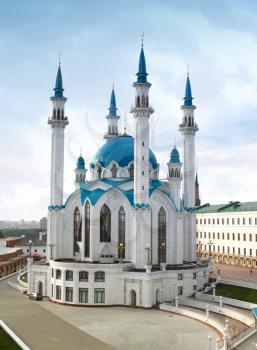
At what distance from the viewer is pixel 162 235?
177 ft

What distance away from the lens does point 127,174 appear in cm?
5788

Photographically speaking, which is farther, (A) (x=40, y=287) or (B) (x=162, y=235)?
(A) (x=40, y=287)

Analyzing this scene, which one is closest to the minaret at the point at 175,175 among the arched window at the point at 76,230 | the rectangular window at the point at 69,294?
the arched window at the point at 76,230

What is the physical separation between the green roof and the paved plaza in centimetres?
3623

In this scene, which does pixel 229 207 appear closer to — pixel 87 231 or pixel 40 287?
pixel 87 231

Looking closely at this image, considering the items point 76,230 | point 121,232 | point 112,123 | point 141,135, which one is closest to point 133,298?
point 121,232

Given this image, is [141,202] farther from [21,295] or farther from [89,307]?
[21,295]

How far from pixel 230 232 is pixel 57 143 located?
39214mm

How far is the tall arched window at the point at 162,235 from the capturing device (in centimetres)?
5372

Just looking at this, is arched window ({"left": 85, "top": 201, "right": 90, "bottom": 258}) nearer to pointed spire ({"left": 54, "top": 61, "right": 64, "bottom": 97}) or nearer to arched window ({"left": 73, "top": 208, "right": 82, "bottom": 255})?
arched window ({"left": 73, "top": 208, "right": 82, "bottom": 255})

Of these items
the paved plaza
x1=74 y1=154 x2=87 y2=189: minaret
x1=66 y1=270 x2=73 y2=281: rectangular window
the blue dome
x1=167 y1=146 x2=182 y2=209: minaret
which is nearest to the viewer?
the paved plaza

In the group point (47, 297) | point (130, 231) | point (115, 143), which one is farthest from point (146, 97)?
point (47, 297)

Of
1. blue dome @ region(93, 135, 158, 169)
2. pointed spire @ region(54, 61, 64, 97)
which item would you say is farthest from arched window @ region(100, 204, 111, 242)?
pointed spire @ region(54, 61, 64, 97)

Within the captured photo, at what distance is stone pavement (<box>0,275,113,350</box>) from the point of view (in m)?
31.8
